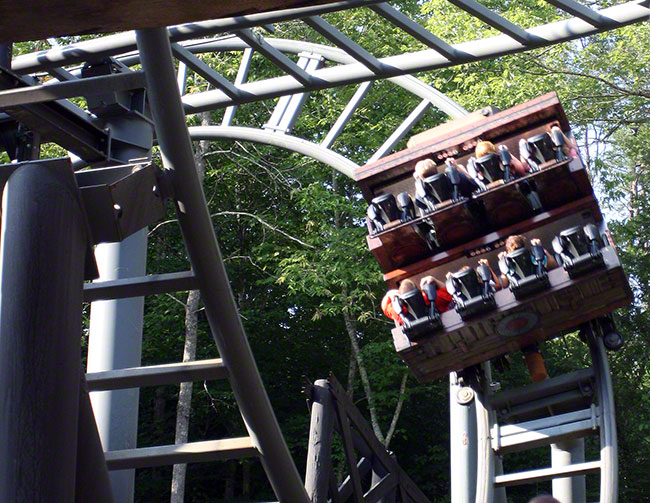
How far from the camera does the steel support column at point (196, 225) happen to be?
3027 millimetres

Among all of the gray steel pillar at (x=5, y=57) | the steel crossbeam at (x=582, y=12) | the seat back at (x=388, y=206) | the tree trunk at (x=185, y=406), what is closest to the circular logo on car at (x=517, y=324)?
the seat back at (x=388, y=206)

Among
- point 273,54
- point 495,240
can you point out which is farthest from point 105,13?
point 495,240

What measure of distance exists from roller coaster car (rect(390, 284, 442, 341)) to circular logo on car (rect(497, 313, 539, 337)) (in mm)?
403

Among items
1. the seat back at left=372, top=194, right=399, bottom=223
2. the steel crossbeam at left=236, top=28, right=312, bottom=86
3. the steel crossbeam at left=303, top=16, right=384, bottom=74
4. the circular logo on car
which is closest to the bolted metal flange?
the circular logo on car

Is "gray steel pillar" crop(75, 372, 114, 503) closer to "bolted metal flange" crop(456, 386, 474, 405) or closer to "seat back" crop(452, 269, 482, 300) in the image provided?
"seat back" crop(452, 269, 482, 300)

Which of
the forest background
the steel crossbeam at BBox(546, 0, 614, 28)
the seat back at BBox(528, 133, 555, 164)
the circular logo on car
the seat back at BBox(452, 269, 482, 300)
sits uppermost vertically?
the forest background

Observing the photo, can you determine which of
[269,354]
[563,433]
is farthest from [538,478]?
[269,354]

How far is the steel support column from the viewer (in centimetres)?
303

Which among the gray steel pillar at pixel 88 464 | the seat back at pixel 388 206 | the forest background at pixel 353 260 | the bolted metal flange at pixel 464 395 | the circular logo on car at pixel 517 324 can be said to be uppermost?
the forest background at pixel 353 260

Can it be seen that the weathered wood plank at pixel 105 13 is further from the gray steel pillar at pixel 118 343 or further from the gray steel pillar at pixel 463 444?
the gray steel pillar at pixel 463 444

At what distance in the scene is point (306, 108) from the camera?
17328mm

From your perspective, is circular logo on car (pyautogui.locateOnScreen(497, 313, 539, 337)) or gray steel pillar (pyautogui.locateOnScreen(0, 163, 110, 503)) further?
circular logo on car (pyautogui.locateOnScreen(497, 313, 539, 337))

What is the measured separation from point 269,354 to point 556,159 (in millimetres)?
12768

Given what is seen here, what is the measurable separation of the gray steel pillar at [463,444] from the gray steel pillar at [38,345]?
11.9 feet
